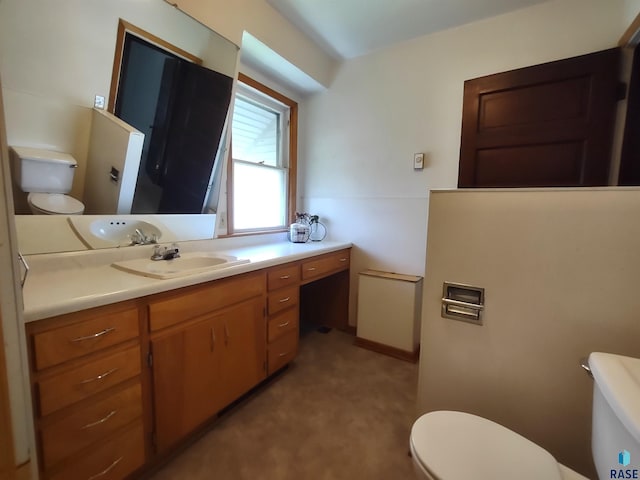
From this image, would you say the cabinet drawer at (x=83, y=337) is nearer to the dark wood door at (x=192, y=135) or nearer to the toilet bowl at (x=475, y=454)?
the dark wood door at (x=192, y=135)

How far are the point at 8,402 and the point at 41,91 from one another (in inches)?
47.1

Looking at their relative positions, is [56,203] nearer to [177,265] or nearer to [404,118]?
[177,265]

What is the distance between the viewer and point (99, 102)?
1.33 m

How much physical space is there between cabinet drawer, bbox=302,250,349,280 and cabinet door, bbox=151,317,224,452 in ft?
2.68

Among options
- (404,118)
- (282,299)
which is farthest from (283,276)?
(404,118)

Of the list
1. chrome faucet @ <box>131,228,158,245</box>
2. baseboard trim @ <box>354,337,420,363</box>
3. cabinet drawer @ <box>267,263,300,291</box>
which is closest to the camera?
chrome faucet @ <box>131,228,158,245</box>

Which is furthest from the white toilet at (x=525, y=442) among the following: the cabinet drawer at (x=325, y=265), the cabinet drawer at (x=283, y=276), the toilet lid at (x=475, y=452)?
the cabinet drawer at (x=325, y=265)

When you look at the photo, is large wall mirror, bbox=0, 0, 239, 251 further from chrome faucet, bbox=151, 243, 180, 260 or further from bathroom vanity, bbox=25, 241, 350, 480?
bathroom vanity, bbox=25, 241, 350, 480

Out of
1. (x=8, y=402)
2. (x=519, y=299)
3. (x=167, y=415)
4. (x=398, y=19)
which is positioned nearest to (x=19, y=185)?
(x=8, y=402)

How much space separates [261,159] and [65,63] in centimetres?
147

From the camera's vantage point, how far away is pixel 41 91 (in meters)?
1.17

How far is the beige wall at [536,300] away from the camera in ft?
3.20

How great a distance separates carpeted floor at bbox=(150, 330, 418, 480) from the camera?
128 centimetres

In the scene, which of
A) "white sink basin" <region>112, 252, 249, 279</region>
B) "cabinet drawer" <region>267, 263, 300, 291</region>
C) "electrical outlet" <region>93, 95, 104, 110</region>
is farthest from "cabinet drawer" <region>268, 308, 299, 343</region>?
"electrical outlet" <region>93, 95, 104, 110</region>
